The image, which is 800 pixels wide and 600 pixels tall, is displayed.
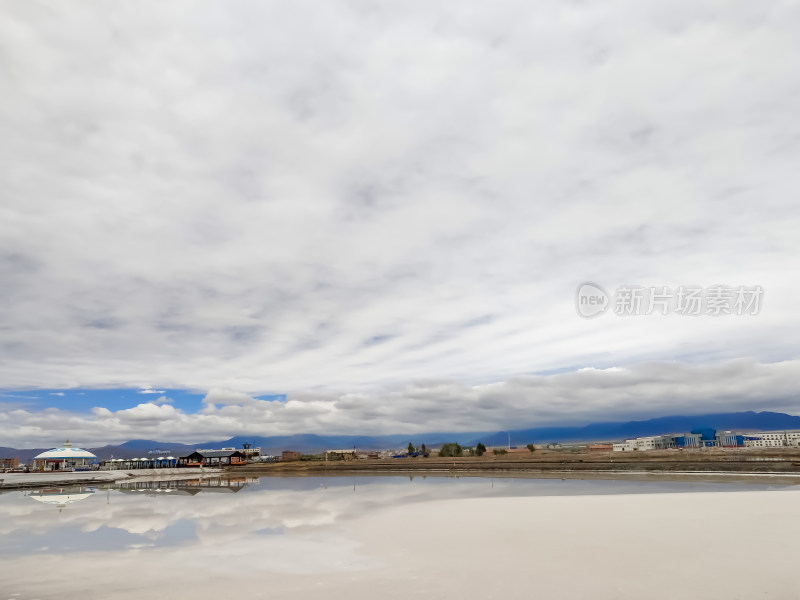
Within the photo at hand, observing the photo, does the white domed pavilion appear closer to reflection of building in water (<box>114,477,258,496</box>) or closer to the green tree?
reflection of building in water (<box>114,477,258,496</box>)

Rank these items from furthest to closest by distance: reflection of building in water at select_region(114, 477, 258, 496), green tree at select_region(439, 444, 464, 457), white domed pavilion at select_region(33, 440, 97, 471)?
green tree at select_region(439, 444, 464, 457) < white domed pavilion at select_region(33, 440, 97, 471) < reflection of building in water at select_region(114, 477, 258, 496)

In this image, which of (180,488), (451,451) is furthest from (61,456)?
(451,451)

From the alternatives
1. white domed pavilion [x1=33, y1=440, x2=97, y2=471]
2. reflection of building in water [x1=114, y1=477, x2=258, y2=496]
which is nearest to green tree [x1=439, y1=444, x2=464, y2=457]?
reflection of building in water [x1=114, y1=477, x2=258, y2=496]

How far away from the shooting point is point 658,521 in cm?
2708

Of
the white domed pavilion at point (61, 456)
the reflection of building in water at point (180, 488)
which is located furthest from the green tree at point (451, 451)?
the white domed pavilion at point (61, 456)

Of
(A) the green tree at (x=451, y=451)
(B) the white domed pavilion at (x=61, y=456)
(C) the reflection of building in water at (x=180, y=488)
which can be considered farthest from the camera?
(A) the green tree at (x=451, y=451)

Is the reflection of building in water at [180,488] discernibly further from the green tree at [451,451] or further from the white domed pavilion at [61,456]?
the green tree at [451,451]

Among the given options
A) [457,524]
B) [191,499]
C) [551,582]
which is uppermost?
[551,582]

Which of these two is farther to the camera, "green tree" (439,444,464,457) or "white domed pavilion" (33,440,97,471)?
"green tree" (439,444,464,457)

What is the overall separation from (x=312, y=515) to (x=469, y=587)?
23.9 metres

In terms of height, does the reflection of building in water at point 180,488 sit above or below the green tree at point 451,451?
above

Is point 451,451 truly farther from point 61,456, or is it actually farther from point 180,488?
point 61,456

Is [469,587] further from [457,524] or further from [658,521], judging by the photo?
[658,521]

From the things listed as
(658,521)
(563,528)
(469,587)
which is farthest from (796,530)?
(469,587)
